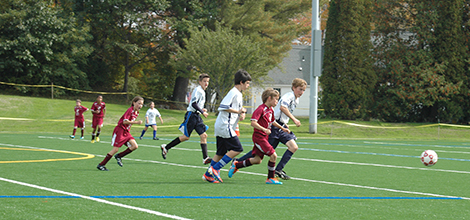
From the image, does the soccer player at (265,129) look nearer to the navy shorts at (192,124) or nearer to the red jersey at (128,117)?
the red jersey at (128,117)

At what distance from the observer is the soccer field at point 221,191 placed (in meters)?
5.95

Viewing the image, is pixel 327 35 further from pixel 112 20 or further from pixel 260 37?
pixel 112 20

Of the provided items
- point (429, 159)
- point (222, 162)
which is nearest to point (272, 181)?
point (222, 162)

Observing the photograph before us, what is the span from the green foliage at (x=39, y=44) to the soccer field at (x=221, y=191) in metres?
25.6

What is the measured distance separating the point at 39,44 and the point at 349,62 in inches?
841

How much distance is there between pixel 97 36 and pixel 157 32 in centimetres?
602

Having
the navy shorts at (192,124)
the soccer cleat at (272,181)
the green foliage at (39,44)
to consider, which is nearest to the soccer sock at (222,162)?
the soccer cleat at (272,181)

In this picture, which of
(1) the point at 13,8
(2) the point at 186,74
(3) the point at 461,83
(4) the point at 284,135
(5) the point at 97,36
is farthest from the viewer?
(5) the point at 97,36

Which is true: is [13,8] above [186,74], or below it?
above

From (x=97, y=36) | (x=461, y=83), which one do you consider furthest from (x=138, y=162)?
(x=97, y=36)

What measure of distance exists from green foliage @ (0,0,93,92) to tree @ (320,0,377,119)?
1845 cm

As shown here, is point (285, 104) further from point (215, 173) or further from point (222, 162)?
point (215, 173)

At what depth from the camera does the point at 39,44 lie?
36.1m

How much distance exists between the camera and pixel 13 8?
38.0m
